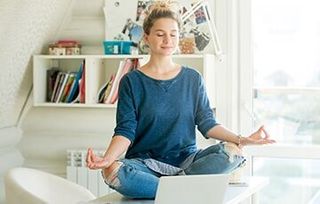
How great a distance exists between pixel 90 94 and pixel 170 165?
1.25 m

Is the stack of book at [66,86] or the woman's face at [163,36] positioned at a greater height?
the woman's face at [163,36]

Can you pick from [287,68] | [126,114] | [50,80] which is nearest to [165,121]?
[126,114]

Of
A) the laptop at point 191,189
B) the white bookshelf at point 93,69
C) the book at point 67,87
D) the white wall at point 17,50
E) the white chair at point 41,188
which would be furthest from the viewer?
the book at point 67,87

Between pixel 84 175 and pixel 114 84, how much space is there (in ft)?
2.00

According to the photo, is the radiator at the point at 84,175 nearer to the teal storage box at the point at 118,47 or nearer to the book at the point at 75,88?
the book at the point at 75,88

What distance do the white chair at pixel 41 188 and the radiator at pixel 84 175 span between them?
2.05ft

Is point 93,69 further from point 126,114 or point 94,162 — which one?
point 94,162

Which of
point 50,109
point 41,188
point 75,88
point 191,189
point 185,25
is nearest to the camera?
point 191,189

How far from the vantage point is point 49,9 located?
362 centimetres

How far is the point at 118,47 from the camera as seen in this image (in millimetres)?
3635

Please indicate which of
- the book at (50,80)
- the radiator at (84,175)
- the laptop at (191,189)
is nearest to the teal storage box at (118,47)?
the book at (50,80)

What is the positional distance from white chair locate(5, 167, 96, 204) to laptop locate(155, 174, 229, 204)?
958 millimetres

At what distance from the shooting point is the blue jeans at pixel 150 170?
2268mm

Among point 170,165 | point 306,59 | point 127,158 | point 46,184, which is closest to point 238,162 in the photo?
point 170,165
